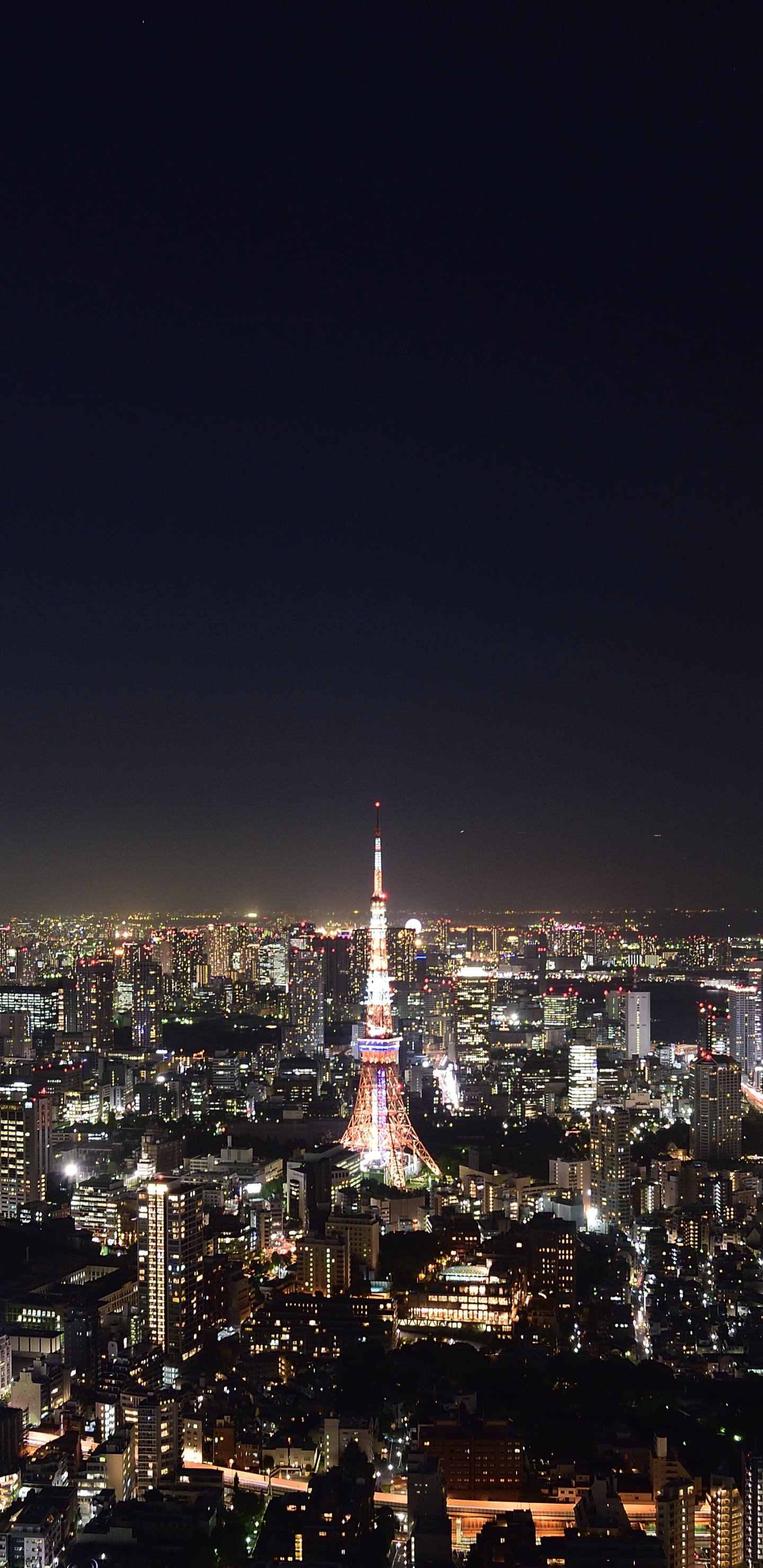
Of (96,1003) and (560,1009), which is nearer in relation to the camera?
(96,1003)

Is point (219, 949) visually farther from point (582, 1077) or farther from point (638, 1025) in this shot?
point (582, 1077)

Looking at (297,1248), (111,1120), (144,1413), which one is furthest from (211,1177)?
(144,1413)

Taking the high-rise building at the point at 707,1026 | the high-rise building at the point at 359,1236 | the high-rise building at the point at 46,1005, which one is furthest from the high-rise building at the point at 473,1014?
the high-rise building at the point at 359,1236

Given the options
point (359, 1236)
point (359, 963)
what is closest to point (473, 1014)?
point (359, 963)

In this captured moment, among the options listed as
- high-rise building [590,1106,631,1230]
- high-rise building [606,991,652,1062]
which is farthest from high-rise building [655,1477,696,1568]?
high-rise building [606,991,652,1062]

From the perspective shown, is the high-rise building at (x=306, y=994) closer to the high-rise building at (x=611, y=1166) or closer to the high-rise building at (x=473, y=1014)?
the high-rise building at (x=473, y=1014)

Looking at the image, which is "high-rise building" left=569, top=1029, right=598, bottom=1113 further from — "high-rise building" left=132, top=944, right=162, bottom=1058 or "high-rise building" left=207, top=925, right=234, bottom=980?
"high-rise building" left=207, top=925, right=234, bottom=980
